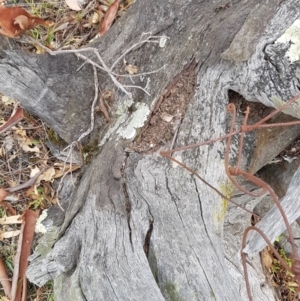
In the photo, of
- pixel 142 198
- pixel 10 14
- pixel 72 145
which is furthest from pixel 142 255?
pixel 10 14

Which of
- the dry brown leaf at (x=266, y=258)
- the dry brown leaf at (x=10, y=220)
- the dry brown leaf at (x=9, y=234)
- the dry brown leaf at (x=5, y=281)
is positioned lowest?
the dry brown leaf at (x=5, y=281)

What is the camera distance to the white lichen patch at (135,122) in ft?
5.58

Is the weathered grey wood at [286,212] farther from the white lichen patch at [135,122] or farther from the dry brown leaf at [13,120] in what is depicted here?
the dry brown leaf at [13,120]

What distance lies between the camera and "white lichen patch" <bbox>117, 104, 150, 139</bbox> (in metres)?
1.70

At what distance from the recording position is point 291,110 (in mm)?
1504

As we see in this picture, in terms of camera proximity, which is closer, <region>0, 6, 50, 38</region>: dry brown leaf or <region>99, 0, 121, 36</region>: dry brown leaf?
<region>0, 6, 50, 38</region>: dry brown leaf

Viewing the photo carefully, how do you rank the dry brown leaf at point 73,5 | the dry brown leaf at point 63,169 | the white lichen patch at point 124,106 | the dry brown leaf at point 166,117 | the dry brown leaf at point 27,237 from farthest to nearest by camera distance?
the dry brown leaf at point 73,5
the dry brown leaf at point 27,237
the dry brown leaf at point 63,169
the white lichen patch at point 124,106
the dry brown leaf at point 166,117

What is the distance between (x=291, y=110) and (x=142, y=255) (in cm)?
69

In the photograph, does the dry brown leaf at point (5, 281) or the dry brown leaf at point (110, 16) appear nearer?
the dry brown leaf at point (5, 281)

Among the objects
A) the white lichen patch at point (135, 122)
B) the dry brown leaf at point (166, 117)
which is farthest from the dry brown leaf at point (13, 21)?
the dry brown leaf at point (166, 117)

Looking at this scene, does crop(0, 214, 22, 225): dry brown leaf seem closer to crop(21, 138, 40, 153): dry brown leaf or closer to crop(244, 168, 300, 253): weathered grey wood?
crop(21, 138, 40, 153): dry brown leaf

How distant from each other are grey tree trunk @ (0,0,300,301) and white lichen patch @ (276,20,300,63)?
11mm

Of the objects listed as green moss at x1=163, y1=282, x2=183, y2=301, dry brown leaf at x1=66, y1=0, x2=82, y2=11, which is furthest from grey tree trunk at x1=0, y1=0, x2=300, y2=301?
dry brown leaf at x1=66, y1=0, x2=82, y2=11

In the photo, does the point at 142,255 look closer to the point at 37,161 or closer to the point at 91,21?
the point at 37,161
